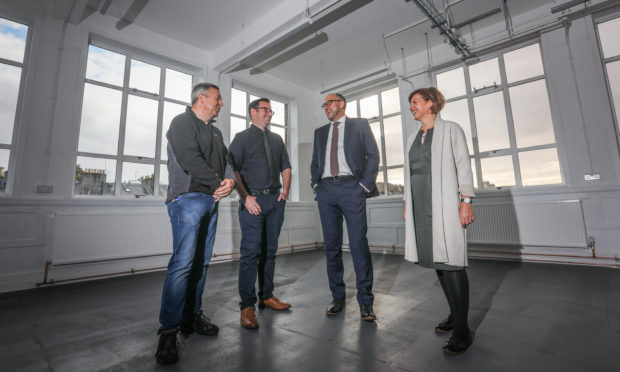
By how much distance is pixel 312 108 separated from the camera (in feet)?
22.1

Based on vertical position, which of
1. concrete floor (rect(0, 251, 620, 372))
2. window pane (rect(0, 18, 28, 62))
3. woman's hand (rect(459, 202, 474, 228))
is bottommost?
concrete floor (rect(0, 251, 620, 372))

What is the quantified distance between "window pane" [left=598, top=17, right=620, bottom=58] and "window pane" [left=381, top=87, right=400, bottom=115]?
9.77 ft

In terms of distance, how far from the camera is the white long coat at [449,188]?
1.29m

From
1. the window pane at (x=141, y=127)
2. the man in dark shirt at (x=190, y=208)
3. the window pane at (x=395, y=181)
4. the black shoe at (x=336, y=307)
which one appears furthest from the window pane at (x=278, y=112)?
the black shoe at (x=336, y=307)

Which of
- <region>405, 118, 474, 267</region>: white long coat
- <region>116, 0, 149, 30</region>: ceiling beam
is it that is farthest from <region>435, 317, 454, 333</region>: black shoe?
<region>116, 0, 149, 30</region>: ceiling beam

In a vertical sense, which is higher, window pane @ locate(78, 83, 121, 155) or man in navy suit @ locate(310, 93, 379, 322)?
window pane @ locate(78, 83, 121, 155)

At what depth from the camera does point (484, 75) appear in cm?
477

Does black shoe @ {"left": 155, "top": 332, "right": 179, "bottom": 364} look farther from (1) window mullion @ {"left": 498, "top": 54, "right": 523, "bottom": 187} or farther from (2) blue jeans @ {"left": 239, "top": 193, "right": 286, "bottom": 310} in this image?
(1) window mullion @ {"left": 498, "top": 54, "right": 523, "bottom": 187}

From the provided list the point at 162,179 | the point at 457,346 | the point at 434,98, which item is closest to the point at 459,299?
the point at 457,346

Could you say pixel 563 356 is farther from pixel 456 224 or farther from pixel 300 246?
pixel 300 246

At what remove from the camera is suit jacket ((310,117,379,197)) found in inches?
76.5

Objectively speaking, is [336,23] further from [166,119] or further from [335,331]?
[335,331]

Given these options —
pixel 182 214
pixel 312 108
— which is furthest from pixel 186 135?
pixel 312 108

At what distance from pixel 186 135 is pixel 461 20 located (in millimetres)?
4838
